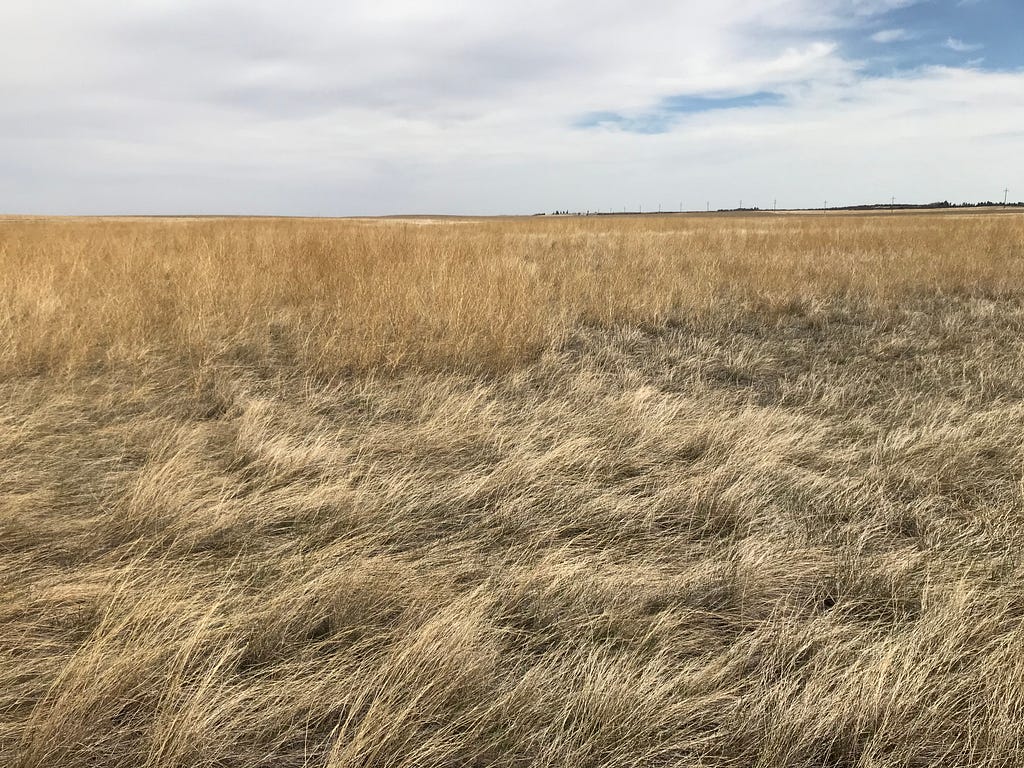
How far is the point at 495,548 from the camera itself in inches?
82.4

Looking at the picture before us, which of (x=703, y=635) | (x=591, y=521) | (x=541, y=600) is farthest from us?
(x=591, y=521)

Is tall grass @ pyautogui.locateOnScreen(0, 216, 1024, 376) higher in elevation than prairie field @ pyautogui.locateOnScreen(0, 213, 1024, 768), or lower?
higher

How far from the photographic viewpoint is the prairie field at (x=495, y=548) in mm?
1318

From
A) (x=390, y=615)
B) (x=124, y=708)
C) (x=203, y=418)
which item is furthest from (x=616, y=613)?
(x=203, y=418)

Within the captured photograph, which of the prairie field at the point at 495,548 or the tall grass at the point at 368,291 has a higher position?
the tall grass at the point at 368,291

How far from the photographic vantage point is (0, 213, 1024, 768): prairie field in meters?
1.32

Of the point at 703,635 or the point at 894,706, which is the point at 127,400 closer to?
the point at 703,635

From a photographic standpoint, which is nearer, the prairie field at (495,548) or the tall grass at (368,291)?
the prairie field at (495,548)

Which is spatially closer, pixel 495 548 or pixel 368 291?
pixel 495 548

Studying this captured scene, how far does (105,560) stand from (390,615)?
1.05 m

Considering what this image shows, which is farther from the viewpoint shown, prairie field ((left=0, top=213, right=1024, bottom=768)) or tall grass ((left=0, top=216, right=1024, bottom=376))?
tall grass ((left=0, top=216, right=1024, bottom=376))

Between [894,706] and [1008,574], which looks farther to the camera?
[1008,574]

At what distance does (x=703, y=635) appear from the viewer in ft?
5.38

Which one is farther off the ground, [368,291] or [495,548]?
[368,291]
